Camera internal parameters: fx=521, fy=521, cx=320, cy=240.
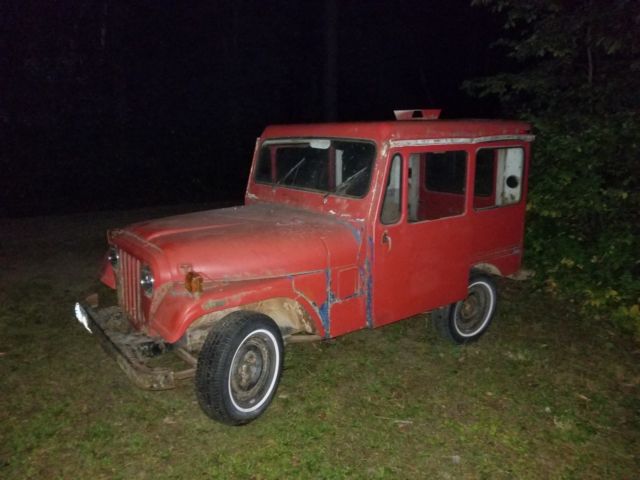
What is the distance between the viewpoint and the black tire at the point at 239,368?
3590 mm

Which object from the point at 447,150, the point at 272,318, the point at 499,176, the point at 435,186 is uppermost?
the point at 447,150

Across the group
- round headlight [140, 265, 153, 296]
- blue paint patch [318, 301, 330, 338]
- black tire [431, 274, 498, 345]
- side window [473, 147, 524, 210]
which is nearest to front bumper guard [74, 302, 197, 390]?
round headlight [140, 265, 153, 296]

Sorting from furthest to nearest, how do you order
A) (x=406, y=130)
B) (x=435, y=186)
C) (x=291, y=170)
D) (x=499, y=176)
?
(x=435, y=186)
(x=499, y=176)
(x=291, y=170)
(x=406, y=130)

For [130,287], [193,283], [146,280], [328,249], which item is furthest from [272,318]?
[130,287]

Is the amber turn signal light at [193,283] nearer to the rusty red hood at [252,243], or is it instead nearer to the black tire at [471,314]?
the rusty red hood at [252,243]

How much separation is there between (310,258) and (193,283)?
98 cm

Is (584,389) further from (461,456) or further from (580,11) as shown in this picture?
(580,11)

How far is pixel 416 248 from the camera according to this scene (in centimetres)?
461

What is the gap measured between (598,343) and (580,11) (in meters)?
4.34

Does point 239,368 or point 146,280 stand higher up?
point 146,280

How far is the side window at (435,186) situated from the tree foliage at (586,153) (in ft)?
6.23

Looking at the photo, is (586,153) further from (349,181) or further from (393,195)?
(349,181)

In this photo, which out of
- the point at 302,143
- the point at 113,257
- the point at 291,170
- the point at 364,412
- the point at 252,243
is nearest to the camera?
the point at 252,243

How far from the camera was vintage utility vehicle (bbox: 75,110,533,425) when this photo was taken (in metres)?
3.71
